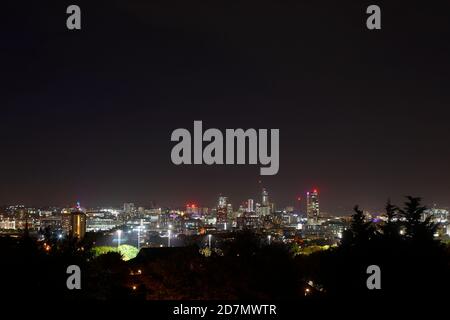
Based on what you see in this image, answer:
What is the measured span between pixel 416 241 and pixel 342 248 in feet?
11.7

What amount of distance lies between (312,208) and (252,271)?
10969cm

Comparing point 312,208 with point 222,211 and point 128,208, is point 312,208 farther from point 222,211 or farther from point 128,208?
point 128,208

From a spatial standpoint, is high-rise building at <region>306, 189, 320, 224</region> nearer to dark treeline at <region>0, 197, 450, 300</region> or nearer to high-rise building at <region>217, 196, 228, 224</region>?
high-rise building at <region>217, 196, 228, 224</region>

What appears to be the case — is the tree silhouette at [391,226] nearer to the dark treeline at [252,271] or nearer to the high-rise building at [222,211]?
the dark treeline at [252,271]

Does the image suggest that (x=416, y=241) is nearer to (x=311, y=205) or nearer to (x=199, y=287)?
(x=199, y=287)

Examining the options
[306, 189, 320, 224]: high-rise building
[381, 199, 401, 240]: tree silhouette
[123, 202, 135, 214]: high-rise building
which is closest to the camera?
[381, 199, 401, 240]: tree silhouette

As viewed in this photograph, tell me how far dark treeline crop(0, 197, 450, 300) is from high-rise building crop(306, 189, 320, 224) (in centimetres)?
10159

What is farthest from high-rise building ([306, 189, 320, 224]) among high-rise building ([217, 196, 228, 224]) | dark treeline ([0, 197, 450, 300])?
dark treeline ([0, 197, 450, 300])

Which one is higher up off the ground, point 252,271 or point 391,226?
point 391,226

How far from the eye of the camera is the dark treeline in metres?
12.6

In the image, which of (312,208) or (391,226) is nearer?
(391,226)

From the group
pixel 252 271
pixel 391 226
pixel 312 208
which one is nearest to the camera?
pixel 391 226

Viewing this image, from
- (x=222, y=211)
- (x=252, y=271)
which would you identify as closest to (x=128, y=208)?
(x=222, y=211)

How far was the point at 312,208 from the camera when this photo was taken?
12762 cm
